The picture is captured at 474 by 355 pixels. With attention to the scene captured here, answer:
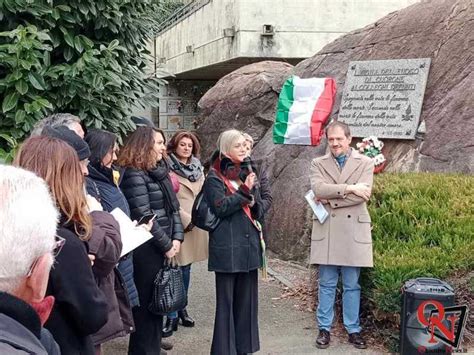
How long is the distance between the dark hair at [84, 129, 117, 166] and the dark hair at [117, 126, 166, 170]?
459 millimetres

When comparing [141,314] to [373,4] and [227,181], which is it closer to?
[227,181]

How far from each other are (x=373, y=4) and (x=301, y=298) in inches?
483

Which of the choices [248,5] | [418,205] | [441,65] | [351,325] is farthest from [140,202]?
[248,5]

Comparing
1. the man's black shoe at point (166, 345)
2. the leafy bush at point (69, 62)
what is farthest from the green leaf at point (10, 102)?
the man's black shoe at point (166, 345)

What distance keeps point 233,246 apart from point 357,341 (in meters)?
1.47

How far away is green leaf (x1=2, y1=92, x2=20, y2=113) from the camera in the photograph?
13.4ft

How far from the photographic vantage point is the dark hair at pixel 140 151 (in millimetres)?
4449

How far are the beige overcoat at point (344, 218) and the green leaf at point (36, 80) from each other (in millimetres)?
2344

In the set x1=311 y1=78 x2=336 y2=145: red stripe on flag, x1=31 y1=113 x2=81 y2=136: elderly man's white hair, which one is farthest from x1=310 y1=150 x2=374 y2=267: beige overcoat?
x1=311 y1=78 x2=336 y2=145: red stripe on flag

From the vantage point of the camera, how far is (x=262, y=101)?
10586 mm

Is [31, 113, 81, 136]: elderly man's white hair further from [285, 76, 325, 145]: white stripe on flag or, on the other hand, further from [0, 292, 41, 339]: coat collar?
[285, 76, 325, 145]: white stripe on flag

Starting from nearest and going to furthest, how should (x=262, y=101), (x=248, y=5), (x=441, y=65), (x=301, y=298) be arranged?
1. (x=301, y=298)
2. (x=441, y=65)
3. (x=262, y=101)
4. (x=248, y=5)

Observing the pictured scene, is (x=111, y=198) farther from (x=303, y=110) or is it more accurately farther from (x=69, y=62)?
(x=303, y=110)

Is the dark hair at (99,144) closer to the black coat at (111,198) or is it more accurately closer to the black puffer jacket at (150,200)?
the black coat at (111,198)
